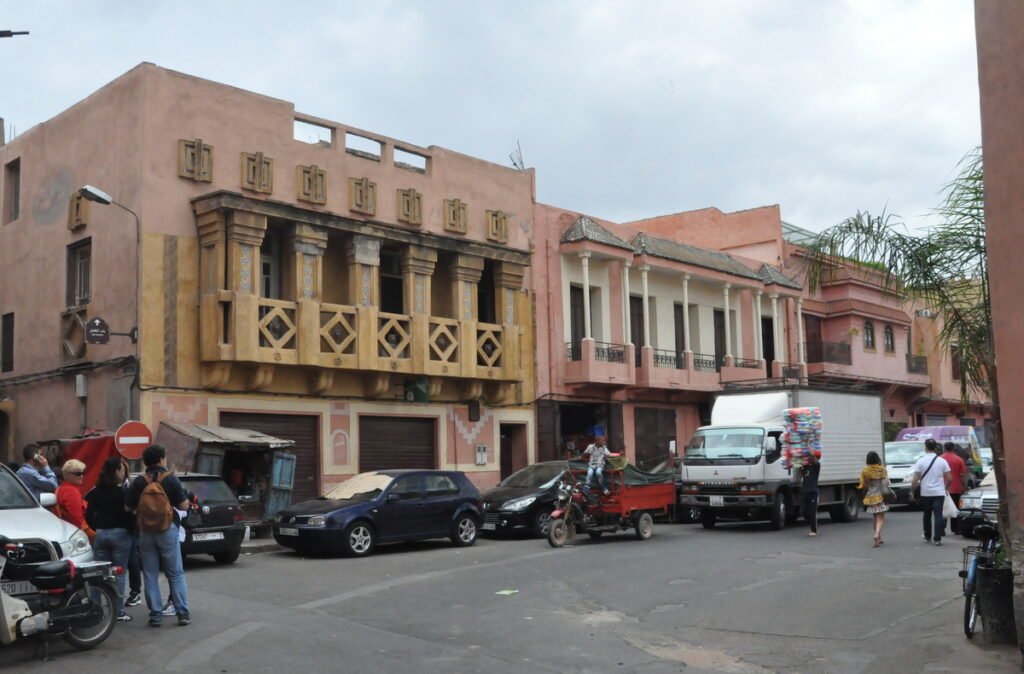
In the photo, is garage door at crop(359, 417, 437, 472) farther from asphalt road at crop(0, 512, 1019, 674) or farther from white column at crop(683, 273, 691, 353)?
white column at crop(683, 273, 691, 353)

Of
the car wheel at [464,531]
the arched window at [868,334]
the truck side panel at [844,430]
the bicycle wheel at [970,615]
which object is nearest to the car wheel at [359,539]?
the car wheel at [464,531]

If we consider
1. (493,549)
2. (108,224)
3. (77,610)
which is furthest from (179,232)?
(77,610)

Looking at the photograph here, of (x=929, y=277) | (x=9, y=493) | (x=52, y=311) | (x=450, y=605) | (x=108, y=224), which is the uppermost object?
(x=108, y=224)

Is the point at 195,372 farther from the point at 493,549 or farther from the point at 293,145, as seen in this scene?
the point at 493,549

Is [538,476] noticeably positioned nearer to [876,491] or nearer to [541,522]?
[541,522]

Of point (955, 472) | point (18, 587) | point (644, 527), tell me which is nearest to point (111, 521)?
point (18, 587)

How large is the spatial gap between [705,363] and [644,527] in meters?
15.5

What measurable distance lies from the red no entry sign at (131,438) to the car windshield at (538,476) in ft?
25.1

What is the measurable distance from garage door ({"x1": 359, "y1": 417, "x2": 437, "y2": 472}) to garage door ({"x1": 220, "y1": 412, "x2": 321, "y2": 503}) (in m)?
1.34

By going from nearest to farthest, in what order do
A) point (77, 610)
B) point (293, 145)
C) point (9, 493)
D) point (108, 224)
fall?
point (77, 610)
point (9, 493)
point (108, 224)
point (293, 145)

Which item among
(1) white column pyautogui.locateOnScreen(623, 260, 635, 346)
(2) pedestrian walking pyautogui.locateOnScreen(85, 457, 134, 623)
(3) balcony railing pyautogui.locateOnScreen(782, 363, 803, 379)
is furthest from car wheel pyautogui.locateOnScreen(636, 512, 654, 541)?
(3) balcony railing pyautogui.locateOnScreen(782, 363, 803, 379)

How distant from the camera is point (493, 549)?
18.8m

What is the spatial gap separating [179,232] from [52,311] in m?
4.58

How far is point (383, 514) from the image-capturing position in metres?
18.1
